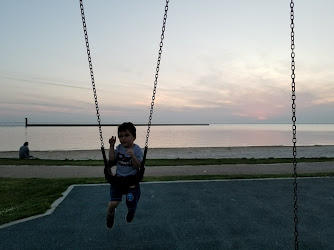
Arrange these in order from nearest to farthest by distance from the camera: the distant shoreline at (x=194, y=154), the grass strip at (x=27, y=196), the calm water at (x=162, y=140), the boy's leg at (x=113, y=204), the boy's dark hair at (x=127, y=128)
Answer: the boy's dark hair at (x=127, y=128), the boy's leg at (x=113, y=204), the grass strip at (x=27, y=196), the distant shoreline at (x=194, y=154), the calm water at (x=162, y=140)

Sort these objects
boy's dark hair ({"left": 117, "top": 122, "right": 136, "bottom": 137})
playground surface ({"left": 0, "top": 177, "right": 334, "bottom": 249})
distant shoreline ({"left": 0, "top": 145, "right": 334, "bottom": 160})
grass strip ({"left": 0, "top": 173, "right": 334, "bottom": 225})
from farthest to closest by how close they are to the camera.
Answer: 1. distant shoreline ({"left": 0, "top": 145, "right": 334, "bottom": 160})
2. grass strip ({"left": 0, "top": 173, "right": 334, "bottom": 225})
3. playground surface ({"left": 0, "top": 177, "right": 334, "bottom": 249})
4. boy's dark hair ({"left": 117, "top": 122, "right": 136, "bottom": 137})

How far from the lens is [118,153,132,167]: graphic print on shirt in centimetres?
439

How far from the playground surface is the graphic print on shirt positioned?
1402mm

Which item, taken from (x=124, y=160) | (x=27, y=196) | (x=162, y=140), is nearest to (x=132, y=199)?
(x=124, y=160)

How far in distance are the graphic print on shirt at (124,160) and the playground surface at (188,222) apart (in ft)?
4.60

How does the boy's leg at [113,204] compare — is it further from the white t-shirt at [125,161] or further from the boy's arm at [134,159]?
the boy's arm at [134,159]

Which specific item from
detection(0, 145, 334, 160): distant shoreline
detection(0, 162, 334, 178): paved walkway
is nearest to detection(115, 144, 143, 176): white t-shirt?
detection(0, 162, 334, 178): paved walkway

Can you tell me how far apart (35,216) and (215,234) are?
405 centimetres

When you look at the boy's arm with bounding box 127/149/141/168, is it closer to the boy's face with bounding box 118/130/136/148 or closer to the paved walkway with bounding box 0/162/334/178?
the boy's face with bounding box 118/130/136/148

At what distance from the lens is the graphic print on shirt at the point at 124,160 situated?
4395 millimetres

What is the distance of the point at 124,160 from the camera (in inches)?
174

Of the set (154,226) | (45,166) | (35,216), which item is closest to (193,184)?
(154,226)


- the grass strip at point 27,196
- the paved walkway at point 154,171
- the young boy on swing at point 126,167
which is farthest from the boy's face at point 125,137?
the paved walkway at point 154,171

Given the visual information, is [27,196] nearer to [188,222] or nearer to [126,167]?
[188,222]
